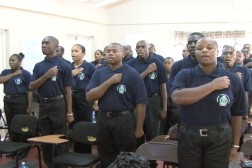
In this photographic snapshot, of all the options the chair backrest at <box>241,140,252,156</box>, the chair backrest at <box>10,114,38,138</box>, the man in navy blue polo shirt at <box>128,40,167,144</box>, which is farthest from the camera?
the man in navy blue polo shirt at <box>128,40,167,144</box>

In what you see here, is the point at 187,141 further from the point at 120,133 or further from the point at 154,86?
the point at 154,86

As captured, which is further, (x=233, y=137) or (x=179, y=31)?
(x=179, y=31)

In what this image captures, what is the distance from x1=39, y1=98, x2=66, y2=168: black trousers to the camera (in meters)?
4.12

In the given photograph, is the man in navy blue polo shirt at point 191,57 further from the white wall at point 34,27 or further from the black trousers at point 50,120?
the white wall at point 34,27

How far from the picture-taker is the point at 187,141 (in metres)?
2.57

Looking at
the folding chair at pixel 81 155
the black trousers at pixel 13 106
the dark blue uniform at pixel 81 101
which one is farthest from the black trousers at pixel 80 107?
the folding chair at pixel 81 155

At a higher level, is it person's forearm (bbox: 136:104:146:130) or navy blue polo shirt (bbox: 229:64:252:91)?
navy blue polo shirt (bbox: 229:64:252:91)

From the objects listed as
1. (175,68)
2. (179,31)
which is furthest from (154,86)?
(179,31)

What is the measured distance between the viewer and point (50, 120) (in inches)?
165

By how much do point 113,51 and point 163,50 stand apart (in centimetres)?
708

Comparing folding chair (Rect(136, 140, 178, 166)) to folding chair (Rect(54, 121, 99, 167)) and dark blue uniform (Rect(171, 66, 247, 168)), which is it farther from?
folding chair (Rect(54, 121, 99, 167))


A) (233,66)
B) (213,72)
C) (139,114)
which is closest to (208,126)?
(213,72)

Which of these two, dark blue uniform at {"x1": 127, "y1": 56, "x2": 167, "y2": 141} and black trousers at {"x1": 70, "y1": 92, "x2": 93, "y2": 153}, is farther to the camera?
black trousers at {"x1": 70, "y1": 92, "x2": 93, "y2": 153}

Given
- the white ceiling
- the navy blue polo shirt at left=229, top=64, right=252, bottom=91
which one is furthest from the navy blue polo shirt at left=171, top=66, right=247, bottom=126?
the white ceiling
